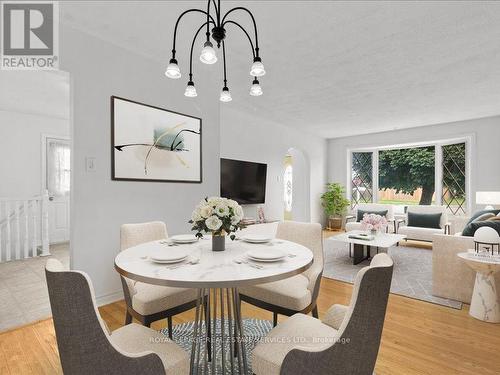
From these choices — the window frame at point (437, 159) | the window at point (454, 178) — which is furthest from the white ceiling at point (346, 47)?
the window at point (454, 178)

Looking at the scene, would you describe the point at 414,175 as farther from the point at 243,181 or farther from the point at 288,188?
the point at 243,181

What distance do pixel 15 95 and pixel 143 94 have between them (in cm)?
270

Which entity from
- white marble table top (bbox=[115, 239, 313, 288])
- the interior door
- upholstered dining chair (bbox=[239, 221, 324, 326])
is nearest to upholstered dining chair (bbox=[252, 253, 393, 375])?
white marble table top (bbox=[115, 239, 313, 288])

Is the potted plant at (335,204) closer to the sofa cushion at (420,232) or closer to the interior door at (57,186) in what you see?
the sofa cushion at (420,232)

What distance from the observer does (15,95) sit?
410 centimetres

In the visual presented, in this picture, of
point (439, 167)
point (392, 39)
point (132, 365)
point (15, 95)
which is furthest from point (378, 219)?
point (15, 95)

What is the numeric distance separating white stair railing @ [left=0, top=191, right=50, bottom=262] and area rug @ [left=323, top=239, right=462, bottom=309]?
4.72m

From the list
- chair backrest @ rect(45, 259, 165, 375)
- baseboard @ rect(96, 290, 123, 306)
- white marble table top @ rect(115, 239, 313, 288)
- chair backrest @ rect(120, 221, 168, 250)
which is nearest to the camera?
chair backrest @ rect(45, 259, 165, 375)

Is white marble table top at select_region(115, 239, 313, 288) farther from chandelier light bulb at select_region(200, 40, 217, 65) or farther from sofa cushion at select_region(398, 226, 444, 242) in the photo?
sofa cushion at select_region(398, 226, 444, 242)

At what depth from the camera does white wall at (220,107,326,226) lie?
4.87 metres

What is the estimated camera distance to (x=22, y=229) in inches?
186

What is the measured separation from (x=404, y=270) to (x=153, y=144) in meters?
3.81
